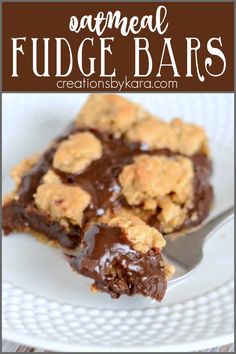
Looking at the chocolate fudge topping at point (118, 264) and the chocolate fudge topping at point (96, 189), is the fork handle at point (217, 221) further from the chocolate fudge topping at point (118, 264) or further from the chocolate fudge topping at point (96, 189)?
the chocolate fudge topping at point (118, 264)

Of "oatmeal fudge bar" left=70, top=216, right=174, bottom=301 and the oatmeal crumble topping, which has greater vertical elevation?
the oatmeal crumble topping

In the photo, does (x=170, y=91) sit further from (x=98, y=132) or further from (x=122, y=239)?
(x=122, y=239)

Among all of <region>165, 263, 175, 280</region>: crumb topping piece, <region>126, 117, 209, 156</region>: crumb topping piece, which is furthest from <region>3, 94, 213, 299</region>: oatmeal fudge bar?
<region>165, 263, 175, 280</region>: crumb topping piece

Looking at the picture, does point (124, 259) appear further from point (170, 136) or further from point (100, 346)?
point (170, 136)

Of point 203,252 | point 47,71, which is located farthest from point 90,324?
point 47,71

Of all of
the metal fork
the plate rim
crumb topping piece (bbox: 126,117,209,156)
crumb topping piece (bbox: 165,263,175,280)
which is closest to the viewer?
the plate rim

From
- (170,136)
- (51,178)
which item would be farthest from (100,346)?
(170,136)

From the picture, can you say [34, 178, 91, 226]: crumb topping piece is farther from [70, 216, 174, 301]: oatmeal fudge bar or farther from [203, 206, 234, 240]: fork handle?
[203, 206, 234, 240]: fork handle
